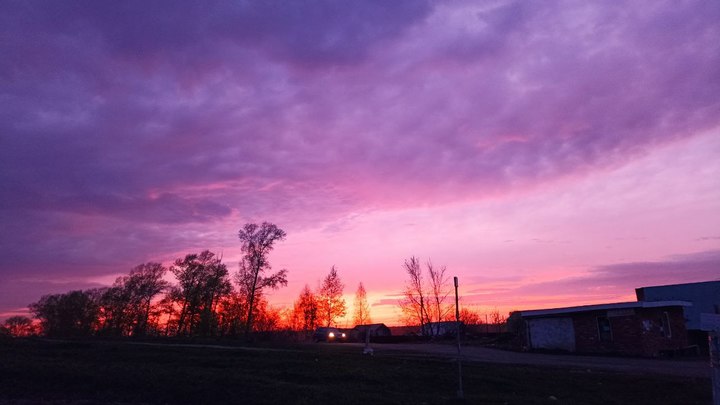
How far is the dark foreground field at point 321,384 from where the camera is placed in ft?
42.2

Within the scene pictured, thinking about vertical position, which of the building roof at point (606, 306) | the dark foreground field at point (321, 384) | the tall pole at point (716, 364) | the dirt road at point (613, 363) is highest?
the building roof at point (606, 306)

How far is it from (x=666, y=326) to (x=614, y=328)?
13.7 ft

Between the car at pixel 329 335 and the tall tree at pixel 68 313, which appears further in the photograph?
the tall tree at pixel 68 313

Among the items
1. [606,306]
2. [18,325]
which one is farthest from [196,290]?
[606,306]

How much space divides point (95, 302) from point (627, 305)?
81582 millimetres

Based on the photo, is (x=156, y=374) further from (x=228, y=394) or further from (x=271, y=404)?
(x=271, y=404)

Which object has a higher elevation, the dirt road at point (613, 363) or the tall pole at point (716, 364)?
the tall pole at point (716, 364)

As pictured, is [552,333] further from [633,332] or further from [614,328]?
[633,332]

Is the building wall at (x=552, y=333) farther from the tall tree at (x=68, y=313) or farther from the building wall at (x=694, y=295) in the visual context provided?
the tall tree at (x=68, y=313)

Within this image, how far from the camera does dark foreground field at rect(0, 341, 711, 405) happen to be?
12867 millimetres

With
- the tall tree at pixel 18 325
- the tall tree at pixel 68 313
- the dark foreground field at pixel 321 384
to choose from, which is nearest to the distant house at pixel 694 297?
the dark foreground field at pixel 321 384

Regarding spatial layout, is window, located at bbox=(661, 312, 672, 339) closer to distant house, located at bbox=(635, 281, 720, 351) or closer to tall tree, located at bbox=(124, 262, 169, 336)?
distant house, located at bbox=(635, 281, 720, 351)

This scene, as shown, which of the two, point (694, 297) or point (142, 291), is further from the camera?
point (142, 291)

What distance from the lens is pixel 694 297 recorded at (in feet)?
144
